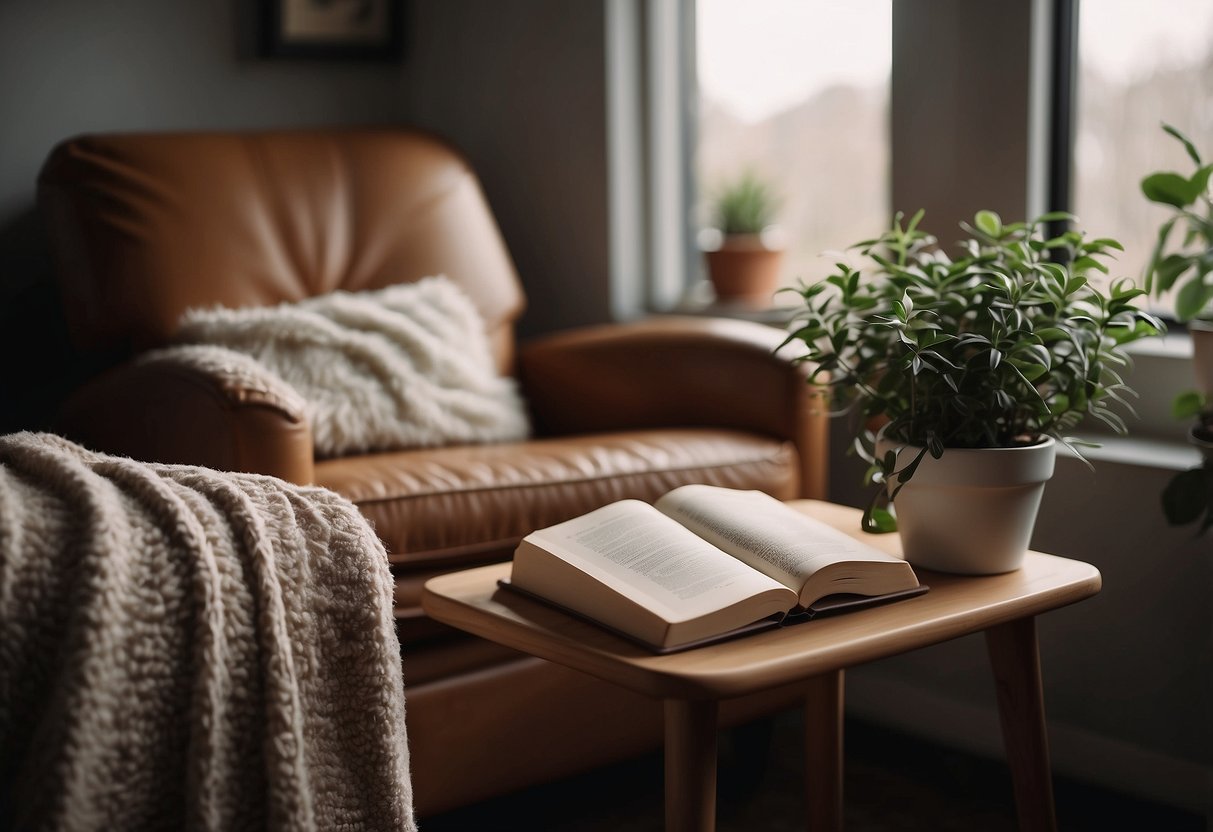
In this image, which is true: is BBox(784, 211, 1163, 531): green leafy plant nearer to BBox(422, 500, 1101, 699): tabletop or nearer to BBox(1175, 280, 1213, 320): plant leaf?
BBox(422, 500, 1101, 699): tabletop

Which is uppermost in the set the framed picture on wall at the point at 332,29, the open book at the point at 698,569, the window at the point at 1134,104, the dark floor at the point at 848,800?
the framed picture on wall at the point at 332,29

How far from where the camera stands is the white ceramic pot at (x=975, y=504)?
116 cm

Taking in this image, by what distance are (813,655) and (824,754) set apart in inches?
15.7

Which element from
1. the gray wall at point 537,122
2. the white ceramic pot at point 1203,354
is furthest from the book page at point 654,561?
the gray wall at point 537,122

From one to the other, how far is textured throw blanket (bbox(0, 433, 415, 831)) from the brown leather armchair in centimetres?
52

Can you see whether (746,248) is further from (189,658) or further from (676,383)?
(189,658)

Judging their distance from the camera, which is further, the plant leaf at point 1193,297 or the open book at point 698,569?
the plant leaf at point 1193,297

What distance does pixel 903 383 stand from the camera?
1.21 meters

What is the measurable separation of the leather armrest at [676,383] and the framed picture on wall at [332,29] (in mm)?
880

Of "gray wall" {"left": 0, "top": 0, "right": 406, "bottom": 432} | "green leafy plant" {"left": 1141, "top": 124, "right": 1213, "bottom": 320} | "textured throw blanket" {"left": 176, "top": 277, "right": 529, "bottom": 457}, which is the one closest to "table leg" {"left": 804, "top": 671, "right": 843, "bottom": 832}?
"green leafy plant" {"left": 1141, "top": 124, "right": 1213, "bottom": 320}

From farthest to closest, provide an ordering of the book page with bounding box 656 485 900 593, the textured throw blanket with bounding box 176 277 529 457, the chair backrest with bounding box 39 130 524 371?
the chair backrest with bounding box 39 130 524 371 < the textured throw blanket with bounding box 176 277 529 457 < the book page with bounding box 656 485 900 593

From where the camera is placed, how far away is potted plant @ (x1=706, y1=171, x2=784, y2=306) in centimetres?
237

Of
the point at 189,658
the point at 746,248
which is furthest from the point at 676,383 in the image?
the point at 189,658

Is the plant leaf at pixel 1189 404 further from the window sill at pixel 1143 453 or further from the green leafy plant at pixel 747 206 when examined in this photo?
the green leafy plant at pixel 747 206
